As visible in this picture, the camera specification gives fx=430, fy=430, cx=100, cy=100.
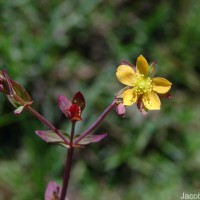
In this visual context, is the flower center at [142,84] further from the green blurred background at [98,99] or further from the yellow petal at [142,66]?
the green blurred background at [98,99]

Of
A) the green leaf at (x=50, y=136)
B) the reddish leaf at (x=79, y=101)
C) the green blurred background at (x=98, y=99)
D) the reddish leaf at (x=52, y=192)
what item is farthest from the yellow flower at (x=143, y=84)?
the green blurred background at (x=98, y=99)

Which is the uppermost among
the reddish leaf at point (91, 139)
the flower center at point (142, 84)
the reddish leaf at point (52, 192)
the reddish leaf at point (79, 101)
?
the flower center at point (142, 84)

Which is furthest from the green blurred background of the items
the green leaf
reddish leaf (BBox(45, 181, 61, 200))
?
the green leaf

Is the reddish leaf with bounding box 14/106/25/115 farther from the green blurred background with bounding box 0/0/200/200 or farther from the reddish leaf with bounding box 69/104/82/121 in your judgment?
the green blurred background with bounding box 0/0/200/200

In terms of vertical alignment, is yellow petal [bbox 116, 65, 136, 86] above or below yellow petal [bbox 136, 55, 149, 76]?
below

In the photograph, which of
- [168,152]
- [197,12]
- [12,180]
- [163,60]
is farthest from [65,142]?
[197,12]
